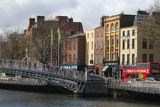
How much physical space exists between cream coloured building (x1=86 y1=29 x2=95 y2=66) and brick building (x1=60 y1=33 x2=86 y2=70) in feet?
6.02

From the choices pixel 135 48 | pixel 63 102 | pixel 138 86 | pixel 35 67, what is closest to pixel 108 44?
pixel 135 48

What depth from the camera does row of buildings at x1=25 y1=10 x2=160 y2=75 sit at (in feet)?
298

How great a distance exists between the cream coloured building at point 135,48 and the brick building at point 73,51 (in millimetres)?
17558

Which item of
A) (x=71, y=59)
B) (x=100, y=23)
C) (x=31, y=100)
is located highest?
(x=100, y=23)

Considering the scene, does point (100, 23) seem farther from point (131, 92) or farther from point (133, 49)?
point (131, 92)

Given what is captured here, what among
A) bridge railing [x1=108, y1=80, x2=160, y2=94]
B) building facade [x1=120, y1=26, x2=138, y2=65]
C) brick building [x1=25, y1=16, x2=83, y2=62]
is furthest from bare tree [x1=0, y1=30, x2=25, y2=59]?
bridge railing [x1=108, y1=80, x2=160, y2=94]

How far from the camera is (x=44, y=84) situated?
83688mm

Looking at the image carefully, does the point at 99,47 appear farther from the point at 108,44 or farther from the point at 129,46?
the point at 129,46

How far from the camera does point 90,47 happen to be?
106938 mm

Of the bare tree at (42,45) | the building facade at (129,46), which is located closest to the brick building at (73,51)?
the bare tree at (42,45)

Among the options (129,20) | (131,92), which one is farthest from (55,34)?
(131,92)

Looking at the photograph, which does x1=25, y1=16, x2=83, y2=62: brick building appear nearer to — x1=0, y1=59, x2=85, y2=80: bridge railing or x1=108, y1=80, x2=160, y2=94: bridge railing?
x1=0, y1=59, x2=85, y2=80: bridge railing

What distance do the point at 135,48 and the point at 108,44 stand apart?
1022cm

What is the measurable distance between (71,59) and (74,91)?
3884 centimetres
